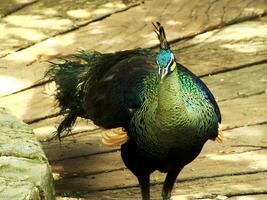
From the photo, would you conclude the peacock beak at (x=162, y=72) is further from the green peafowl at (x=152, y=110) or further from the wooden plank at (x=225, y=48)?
the wooden plank at (x=225, y=48)

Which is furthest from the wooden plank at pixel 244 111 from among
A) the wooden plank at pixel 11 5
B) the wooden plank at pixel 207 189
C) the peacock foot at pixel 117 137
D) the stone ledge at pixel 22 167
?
→ the wooden plank at pixel 11 5

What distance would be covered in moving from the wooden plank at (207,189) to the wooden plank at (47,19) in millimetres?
2460

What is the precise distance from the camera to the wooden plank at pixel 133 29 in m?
7.34

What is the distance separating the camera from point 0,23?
7809 millimetres

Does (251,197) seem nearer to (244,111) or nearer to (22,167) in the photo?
(244,111)

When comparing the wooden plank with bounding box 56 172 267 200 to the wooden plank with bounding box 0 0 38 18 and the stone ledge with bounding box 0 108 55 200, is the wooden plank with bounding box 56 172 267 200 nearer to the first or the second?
the stone ledge with bounding box 0 108 55 200

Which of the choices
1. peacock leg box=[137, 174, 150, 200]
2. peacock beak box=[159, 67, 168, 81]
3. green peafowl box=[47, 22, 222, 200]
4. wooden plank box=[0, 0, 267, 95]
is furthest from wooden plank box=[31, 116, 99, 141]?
peacock beak box=[159, 67, 168, 81]

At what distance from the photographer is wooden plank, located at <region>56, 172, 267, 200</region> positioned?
5.13 meters

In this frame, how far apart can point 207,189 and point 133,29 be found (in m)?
2.68

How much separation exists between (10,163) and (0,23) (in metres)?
4.14

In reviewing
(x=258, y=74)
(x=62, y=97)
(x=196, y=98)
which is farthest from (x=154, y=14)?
(x=196, y=98)

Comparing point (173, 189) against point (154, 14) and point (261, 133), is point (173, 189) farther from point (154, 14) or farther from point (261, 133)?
point (154, 14)

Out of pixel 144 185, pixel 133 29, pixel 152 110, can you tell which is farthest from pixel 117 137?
pixel 133 29

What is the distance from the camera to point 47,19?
25.8 feet
